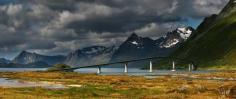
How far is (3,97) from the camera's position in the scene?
68.5 meters

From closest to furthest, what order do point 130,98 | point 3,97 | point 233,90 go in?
point 3,97
point 130,98
point 233,90

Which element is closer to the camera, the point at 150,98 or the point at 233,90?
the point at 150,98

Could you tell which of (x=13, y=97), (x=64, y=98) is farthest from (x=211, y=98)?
(x=13, y=97)

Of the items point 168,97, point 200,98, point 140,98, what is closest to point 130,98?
point 140,98

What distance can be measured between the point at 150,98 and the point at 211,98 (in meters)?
9.83

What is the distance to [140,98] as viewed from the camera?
2889 inches

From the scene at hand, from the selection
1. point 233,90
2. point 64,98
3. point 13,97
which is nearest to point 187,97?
point 233,90

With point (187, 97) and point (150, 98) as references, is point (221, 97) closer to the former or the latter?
point (187, 97)

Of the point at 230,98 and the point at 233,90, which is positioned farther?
the point at 233,90

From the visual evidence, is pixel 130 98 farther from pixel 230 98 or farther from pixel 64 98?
pixel 230 98

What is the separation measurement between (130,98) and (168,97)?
6444 millimetres

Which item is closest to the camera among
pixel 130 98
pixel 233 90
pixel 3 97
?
pixel 3 97

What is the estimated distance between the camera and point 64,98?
2793 inches

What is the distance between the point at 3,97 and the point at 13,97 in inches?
59.0
